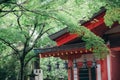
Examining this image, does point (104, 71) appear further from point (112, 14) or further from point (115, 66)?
point (112, 14)

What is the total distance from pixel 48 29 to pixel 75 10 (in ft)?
17.4

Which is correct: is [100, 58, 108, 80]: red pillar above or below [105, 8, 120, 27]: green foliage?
below

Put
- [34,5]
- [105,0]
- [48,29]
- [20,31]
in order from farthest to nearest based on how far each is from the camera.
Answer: [48,29], [20,31], [34,5], [105,0]

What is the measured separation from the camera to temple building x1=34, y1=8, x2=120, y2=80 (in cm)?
1182

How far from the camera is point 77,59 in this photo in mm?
13523

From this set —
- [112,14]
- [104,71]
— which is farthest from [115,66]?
[112,14]

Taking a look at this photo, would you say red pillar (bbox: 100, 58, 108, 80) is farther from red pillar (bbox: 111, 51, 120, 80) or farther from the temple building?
red pillar (bbox: 111, 51, 120, 80)

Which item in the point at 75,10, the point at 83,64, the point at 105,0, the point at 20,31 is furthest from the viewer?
the point at 20,31

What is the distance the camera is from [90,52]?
12797 millimetres

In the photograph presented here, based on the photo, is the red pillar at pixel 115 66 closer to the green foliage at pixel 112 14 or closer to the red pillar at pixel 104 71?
the red pillar at pixel 104 71

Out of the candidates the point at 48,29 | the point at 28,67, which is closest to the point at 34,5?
the point at 48,29

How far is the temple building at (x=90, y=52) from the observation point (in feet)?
38.8

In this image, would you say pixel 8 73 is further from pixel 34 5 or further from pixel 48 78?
pixel 34 5

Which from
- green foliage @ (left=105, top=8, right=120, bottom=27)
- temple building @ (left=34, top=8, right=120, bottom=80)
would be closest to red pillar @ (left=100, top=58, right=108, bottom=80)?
temple building @ (left=34, top=8, right=120, bottom=80)
